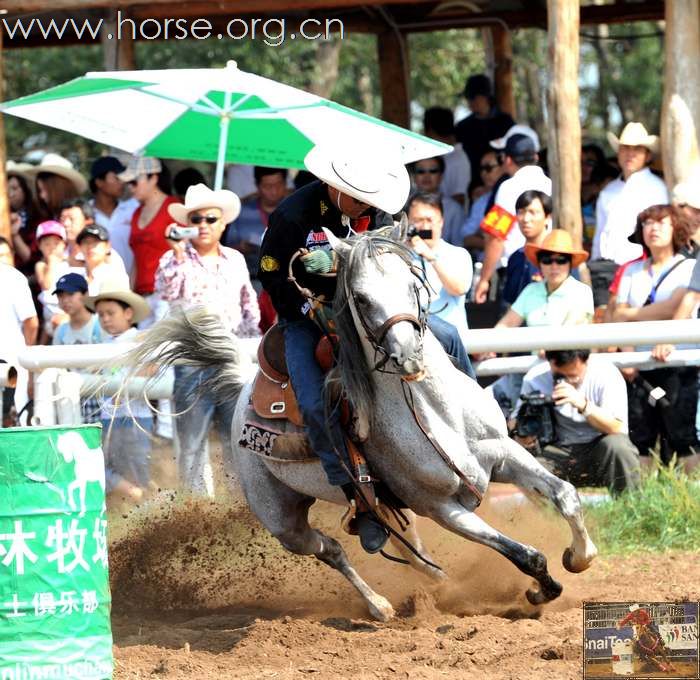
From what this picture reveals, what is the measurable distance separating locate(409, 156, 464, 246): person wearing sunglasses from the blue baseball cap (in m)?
3.66

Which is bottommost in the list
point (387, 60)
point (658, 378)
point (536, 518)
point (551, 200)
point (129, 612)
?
point (129, 612)

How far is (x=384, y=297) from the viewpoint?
5613mm

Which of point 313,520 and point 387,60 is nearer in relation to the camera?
point 313,520

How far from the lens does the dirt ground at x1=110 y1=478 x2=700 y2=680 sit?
570cm

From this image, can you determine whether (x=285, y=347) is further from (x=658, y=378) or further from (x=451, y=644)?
(x=658, y=378)

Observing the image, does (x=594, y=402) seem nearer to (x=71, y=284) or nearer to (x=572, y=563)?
(x=572, y=563)

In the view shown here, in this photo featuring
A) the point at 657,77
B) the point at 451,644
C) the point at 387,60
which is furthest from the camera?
the point at 657,77

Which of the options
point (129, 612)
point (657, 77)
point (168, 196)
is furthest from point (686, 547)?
point (657, 77)

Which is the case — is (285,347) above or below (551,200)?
below

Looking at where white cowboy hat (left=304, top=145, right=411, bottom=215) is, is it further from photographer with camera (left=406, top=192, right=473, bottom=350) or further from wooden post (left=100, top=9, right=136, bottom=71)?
wooden post (left=100, top=9, right=136, bottom=71)

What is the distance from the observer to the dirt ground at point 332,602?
5.70 metres

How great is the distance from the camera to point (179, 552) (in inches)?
315

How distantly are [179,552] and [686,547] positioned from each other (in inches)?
120

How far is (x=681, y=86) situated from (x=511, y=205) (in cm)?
172
